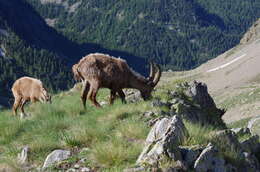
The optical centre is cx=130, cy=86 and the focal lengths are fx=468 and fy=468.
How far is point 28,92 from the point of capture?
1673cm

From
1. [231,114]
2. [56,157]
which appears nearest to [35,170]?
[56,157]

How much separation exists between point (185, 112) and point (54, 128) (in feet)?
16.5

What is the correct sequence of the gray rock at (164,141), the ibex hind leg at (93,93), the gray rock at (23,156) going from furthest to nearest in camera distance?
the ibex hind leg at (93,93)
the gray rock at (23,156)
the gray rock at (164,141)

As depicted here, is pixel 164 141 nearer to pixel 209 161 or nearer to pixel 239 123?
pixel 209 161

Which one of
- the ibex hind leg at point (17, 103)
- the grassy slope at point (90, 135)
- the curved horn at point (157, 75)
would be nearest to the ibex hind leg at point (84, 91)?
the grassy slope at point (90, 135)

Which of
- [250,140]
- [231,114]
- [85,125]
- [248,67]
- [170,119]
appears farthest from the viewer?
[248,67]

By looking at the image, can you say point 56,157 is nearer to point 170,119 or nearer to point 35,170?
point 35,170

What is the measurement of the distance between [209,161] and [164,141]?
41.8 inches

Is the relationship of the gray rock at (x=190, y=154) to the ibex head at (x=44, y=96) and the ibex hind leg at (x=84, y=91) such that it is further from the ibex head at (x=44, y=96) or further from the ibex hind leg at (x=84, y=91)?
the ibex head at (x=44, y=96)

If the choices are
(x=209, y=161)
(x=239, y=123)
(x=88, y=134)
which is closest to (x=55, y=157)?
(x=88, y=134)

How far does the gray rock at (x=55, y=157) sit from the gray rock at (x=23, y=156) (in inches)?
18.1

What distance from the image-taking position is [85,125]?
10.5 m

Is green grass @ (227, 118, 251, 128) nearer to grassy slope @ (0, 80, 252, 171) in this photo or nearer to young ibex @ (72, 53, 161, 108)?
young ibex @ (72, 53, 161, 108)

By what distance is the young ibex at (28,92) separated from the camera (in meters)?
16.3
